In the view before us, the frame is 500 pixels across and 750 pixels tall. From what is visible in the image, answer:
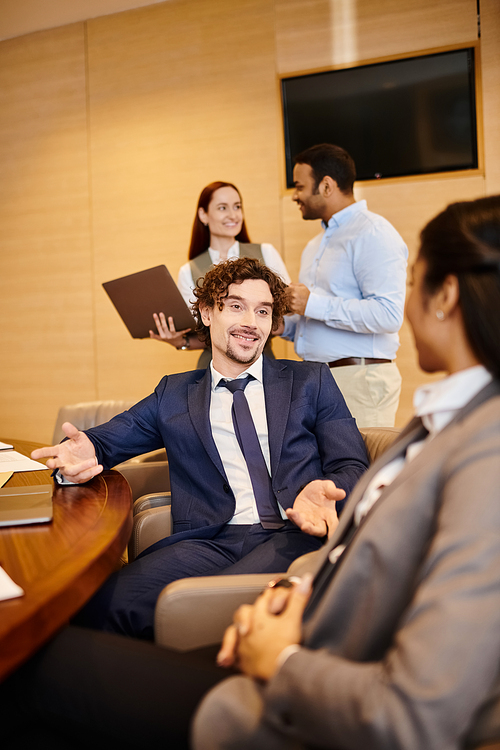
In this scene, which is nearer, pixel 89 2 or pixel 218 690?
pixel 218 690

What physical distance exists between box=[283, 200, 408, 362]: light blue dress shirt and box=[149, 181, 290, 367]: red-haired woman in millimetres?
259

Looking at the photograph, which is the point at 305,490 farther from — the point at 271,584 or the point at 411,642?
the point at 411,642

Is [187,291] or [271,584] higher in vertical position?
[187,291]

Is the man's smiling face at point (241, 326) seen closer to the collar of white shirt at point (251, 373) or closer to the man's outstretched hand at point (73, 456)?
the collar of white shirt at point (251, 373)

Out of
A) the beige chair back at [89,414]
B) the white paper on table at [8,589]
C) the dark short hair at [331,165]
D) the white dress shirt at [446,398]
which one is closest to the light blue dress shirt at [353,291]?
the dark short hair at [331,165]

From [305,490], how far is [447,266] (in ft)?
2.78

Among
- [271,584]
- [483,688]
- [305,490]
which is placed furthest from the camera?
[305,490]

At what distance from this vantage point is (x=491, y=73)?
3633 millimetres

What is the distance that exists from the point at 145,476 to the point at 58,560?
1335mm

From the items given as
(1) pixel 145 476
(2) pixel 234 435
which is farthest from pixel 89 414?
(2) pixel 234 435

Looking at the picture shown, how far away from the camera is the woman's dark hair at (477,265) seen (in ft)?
2.63

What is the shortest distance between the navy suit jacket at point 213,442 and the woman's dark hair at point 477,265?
894 mm

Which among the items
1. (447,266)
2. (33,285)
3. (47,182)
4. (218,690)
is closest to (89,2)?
(47,182)

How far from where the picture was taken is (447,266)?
2.81 ft
